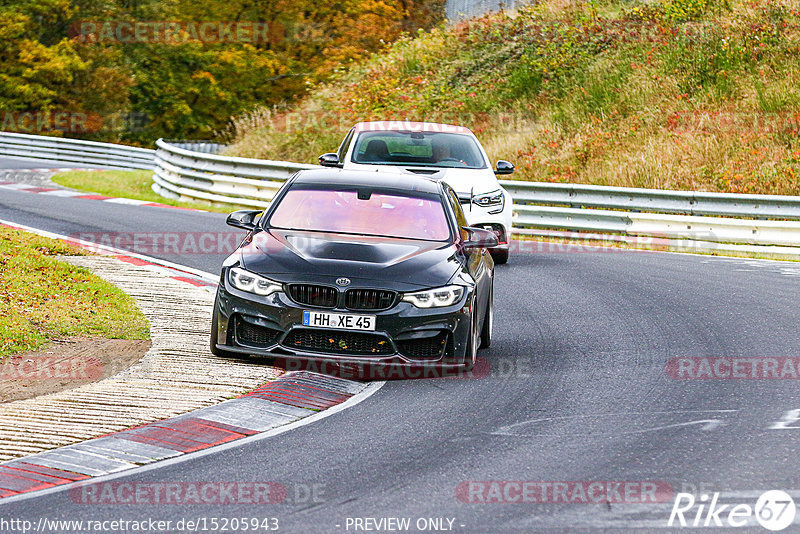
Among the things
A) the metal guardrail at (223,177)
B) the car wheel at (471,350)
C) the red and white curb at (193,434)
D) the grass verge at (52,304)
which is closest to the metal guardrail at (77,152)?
the metal guardrail at (223,177)

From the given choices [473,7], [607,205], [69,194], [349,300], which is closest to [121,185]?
[69,194]

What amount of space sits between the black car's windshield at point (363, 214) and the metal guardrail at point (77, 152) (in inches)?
1126

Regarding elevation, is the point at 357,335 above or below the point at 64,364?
above

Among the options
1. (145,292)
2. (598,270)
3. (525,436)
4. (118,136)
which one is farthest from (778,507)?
(118,136)

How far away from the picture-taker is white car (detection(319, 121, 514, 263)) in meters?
16.0

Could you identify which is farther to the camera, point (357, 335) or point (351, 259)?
point (351, 259)

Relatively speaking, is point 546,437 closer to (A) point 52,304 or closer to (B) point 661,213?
(A) point 52,304

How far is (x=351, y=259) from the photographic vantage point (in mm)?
9469

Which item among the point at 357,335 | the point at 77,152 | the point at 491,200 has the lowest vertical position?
the point at 77,152

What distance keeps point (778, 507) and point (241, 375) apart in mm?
4326

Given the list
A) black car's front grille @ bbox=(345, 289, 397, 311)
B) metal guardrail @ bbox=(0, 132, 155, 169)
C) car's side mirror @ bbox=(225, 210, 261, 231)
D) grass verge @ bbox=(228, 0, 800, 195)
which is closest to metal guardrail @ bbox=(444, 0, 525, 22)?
grass verge @ bbox=(228, 0, 800, 195)

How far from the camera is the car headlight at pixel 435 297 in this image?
Answer: 924 centimetres

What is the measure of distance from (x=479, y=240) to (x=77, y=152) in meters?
30.9

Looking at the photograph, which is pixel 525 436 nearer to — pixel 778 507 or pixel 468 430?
pixel 468 430
